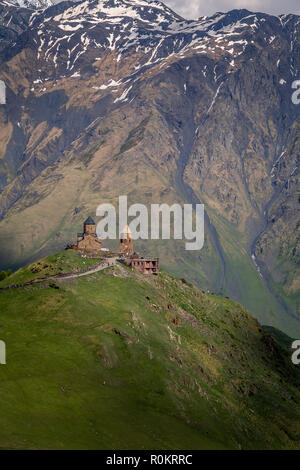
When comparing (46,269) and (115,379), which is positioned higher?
(46,269)

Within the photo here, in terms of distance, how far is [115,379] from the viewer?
423ft

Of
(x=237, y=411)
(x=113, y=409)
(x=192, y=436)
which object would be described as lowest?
(x=237, y=411)

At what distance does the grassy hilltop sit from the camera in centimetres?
10269

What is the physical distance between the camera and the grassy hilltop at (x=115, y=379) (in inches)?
4043

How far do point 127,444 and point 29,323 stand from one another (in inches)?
1841

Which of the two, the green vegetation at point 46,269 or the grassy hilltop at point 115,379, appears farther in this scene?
the green vegetation at point 46,269

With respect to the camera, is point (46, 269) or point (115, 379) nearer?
point (115, 379)

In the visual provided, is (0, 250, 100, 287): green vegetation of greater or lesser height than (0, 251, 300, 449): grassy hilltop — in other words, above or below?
above

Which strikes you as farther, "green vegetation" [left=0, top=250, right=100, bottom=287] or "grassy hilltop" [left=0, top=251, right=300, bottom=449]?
"green vegetation" [left=0, top=250, right=100, bottom=287]

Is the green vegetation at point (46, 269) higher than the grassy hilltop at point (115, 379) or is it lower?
higher
